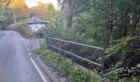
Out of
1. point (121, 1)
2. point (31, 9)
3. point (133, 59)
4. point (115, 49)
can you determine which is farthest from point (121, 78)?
point (31, 9)

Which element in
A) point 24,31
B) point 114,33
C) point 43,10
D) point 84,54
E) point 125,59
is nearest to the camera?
point 125,59

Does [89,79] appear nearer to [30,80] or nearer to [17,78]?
[30,80]

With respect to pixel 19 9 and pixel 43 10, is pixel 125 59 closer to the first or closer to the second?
pixel 43 10

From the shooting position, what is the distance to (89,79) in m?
8.89

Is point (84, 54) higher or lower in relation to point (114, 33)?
lower

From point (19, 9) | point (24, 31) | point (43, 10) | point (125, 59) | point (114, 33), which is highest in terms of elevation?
point (19, 9)

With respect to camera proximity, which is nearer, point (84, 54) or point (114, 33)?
point (84, 54)

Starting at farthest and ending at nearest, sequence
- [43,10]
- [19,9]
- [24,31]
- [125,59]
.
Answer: [19,9]
[43,10]
[24,31]
[125,59]

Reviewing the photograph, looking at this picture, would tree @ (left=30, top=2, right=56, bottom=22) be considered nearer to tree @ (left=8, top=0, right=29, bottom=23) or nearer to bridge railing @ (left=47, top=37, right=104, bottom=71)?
tree @ (left=8, top=0, right=29, bottom=23)

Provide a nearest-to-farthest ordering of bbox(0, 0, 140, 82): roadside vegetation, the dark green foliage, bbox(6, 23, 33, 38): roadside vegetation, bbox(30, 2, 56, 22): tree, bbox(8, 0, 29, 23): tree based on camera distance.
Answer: the dark green foliage < bbox(0, 0, 140, 82): roadside vegetation < bbox(6, 23, 33, 38): roadside vegetation < bbox(30, 2, 56, 22): tree < bbox(8, 0, 29, 23): tree

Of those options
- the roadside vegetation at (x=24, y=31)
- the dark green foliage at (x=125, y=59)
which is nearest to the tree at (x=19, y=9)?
the roadside vegetation at (x=24, y=31)

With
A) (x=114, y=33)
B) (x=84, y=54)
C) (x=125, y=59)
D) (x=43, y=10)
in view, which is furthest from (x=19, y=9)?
(x=125, y=59)

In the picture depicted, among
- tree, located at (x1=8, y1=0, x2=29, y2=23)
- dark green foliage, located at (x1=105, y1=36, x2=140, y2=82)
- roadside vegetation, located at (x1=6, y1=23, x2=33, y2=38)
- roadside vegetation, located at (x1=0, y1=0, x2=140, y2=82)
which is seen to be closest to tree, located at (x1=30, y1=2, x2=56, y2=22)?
tree, located at (x1=8, y1=0, x2=29, y2=23)

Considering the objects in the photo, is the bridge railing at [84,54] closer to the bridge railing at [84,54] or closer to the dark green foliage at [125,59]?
the bridge railing at [84,54]
